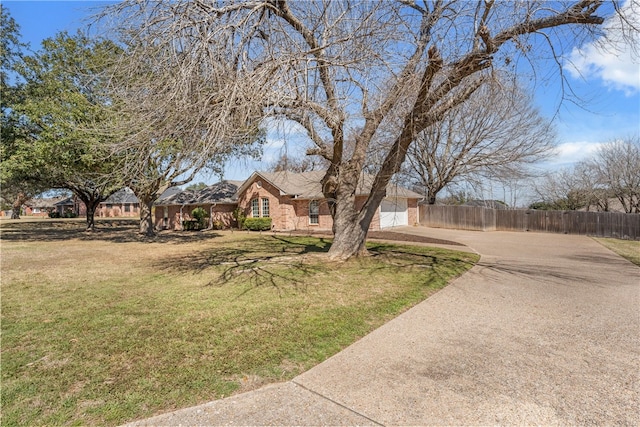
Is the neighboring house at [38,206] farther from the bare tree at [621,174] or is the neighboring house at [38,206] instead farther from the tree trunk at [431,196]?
the bare tree at [621,174]

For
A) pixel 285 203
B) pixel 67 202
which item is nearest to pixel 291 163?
pixel 285 203

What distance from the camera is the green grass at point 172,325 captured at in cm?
307

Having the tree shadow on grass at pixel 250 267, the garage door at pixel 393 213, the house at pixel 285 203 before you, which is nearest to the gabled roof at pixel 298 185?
the house at pixel 285 203

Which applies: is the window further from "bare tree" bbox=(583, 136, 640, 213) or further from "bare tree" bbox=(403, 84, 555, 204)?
"bare tree" bbox=(583, 136, 640, 213)

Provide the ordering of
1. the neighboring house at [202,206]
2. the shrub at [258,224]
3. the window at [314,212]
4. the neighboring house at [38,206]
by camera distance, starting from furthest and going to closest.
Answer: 1. the neighboring house at [38,206]
2. the neighboring house at [202,206]
3. the shrub at [258,224]
4. the window at [314,212]

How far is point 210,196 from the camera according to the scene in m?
27.5

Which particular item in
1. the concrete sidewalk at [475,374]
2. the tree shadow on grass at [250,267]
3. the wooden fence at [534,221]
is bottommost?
the concrete sidewalk at [475,374]

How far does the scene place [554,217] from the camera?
2131 cm

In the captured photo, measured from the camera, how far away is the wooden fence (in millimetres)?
19234

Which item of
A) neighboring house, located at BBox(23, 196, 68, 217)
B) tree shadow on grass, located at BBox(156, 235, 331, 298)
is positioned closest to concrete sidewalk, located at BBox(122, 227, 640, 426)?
tree shadow on grass, located at BBox(156, 235, 331, 298)

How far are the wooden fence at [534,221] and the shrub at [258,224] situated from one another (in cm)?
1196

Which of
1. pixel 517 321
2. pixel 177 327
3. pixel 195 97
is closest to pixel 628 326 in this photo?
pixel 517 321

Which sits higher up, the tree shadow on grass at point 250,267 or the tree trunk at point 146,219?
the tree trunk at point 146,219

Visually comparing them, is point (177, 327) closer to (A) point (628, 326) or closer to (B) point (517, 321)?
(B) point (517, 321)
